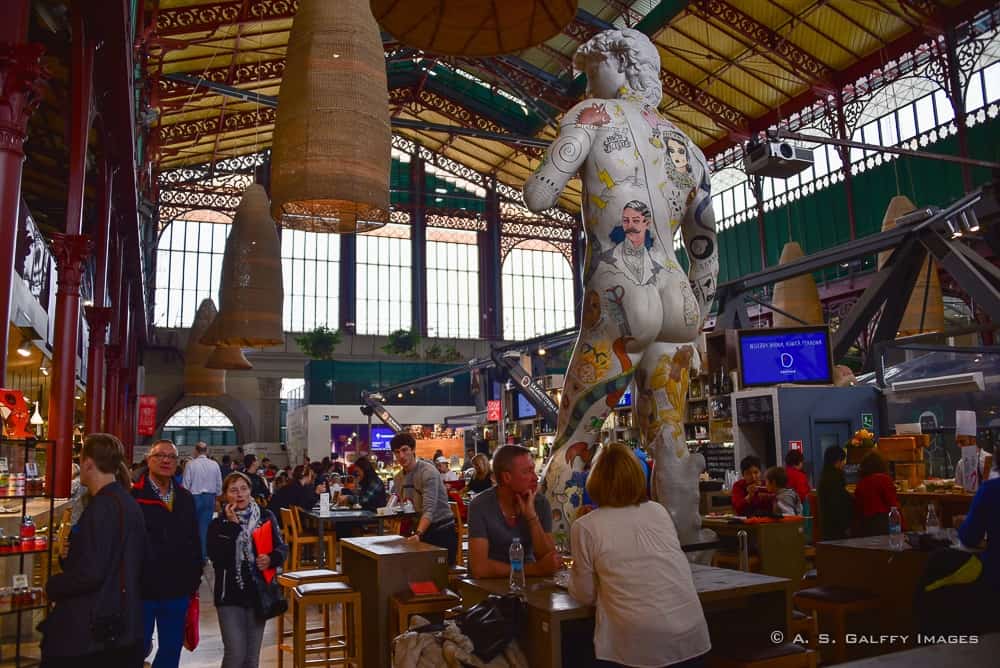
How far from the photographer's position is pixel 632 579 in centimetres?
245

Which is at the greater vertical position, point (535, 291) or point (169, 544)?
point (535, 291)

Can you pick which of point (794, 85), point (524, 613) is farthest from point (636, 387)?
point (794, 85)

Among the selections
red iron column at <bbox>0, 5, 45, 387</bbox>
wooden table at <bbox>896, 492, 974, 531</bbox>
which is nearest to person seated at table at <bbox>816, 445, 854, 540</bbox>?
wooden table at <bbox>896, 492, 974, 531</bbox>

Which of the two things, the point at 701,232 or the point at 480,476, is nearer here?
the point at 701,232

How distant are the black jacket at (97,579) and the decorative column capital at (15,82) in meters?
2.79

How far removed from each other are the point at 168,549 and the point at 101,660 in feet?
2.61

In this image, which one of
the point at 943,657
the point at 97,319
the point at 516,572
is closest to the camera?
the point at 943,657

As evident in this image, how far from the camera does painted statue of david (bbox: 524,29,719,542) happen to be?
3.52 metres

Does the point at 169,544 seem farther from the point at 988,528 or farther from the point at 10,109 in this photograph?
the point at 988,528

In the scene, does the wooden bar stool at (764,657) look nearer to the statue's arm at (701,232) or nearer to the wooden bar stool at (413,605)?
the wooden bar stool at (413,605)

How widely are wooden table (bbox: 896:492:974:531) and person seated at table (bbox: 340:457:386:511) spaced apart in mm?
5256

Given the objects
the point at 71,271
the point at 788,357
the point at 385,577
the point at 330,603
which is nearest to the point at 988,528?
the point at 385,577

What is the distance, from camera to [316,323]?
2862 centimetres

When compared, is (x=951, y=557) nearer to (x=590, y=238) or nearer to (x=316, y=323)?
(x=590, y=238)
